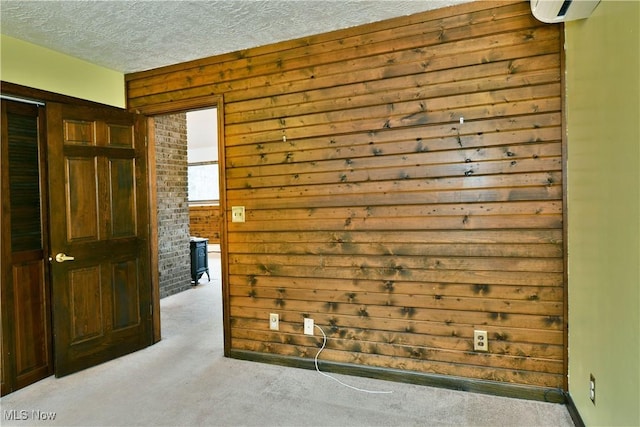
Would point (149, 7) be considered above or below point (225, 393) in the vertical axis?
above

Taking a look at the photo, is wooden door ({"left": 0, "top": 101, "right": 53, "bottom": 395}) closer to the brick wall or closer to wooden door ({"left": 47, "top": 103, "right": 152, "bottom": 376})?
wooden door ({"left": 47, "top": 103, "right": 152, "bottom": 376})

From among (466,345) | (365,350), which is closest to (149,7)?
(365,350)

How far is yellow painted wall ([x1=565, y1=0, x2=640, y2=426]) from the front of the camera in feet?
4.62

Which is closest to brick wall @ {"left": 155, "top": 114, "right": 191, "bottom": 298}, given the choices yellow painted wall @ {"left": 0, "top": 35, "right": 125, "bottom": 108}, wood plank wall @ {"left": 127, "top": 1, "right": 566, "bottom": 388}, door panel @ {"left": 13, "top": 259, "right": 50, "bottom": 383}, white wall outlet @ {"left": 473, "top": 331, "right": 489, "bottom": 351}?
yellow painted wall @ {"left": 0, "top": 35, "right": 125, "bottom": 108}

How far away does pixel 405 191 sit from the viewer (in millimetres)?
2633

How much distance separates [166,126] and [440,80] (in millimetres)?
4004

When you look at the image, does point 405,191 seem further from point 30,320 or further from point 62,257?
point 30,320

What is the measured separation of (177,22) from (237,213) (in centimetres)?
144

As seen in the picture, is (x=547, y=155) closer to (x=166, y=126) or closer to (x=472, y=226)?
(x=472, y=226)

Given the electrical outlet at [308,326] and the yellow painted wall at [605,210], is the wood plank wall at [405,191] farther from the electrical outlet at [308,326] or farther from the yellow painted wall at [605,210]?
the yellow painted wall at [605,210]

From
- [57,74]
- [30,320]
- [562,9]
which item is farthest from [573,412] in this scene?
[57,74]

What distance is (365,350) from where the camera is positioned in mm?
2777

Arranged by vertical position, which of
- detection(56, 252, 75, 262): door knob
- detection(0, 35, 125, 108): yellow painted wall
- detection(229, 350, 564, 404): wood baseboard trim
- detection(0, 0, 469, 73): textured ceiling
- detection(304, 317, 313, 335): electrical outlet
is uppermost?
detection(0, 0, 469, 73): textured ceiling

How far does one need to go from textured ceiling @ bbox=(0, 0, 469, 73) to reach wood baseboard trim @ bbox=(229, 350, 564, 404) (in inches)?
95.9
